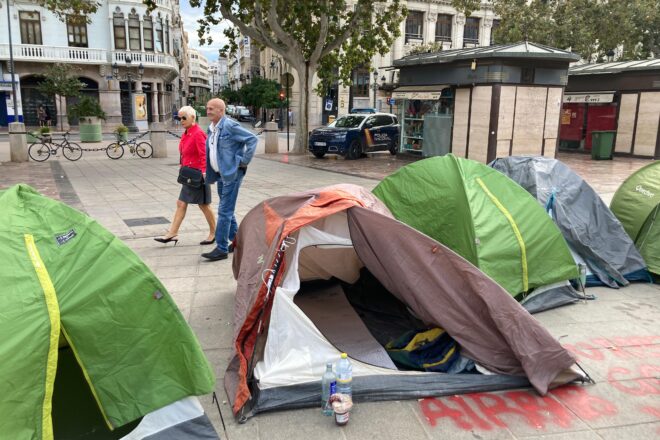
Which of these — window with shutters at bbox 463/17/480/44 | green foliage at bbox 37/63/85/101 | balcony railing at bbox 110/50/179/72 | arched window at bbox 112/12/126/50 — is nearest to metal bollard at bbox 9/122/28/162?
green foliage at bbox 37/63/85/101

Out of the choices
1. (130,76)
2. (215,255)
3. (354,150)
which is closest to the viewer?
(215,255)

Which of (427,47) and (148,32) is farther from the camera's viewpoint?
(427,47)

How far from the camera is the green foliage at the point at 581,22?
2833cm

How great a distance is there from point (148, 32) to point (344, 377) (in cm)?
4175

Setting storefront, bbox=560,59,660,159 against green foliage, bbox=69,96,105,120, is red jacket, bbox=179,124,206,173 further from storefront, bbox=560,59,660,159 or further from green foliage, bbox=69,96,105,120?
green foliage, bbox=69,96,105,120

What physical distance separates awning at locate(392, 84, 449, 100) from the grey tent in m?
11.5

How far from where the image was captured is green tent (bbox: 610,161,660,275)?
6383mm

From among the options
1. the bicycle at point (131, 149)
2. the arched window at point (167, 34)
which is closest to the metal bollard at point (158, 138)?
the bicycle at point (131, 149)

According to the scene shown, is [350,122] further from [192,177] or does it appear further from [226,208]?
[226,208]

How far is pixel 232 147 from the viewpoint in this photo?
661cm

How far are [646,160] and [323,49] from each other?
1235 cm

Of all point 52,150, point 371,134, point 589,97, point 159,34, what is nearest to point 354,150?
point 371,134

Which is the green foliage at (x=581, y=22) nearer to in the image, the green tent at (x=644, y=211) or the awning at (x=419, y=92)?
the awning at (x=419, y=92)

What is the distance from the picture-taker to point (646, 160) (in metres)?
19.6
